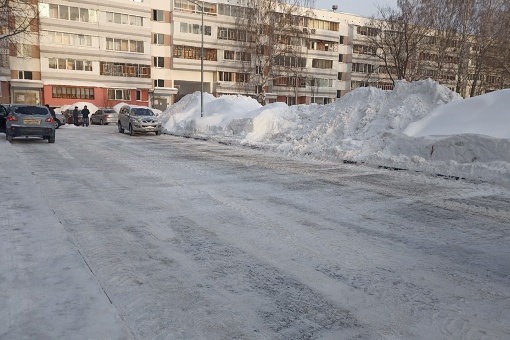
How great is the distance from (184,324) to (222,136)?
745 inches

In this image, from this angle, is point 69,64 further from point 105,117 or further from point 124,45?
point 105,117

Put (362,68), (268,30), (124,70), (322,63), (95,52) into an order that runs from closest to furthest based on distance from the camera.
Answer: (268,30)
(95,52)
(124,70)
(322,63)
(362,68)

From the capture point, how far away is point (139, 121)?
23000 millimetres

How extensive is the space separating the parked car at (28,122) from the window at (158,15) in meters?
41.8

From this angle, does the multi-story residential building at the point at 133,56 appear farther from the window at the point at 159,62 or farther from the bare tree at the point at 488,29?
the bare tree at the point at 488,29

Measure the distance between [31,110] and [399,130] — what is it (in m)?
15.1

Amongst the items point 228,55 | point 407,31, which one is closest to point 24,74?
point 228,55

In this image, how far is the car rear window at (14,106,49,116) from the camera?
1692 centimetres

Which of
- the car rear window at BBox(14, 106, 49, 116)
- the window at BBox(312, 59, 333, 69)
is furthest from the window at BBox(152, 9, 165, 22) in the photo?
the car rear window at BBox(14, 106, 49, 116)

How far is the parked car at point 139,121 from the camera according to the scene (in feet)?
75.6

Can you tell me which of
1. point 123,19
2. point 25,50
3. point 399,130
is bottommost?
point 399,130

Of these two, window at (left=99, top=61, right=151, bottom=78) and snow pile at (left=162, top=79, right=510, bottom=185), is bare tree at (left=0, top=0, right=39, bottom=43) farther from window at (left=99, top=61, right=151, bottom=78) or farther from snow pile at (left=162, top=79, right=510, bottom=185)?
snow pile at (left=162, top=79, right=510, bottom=185)

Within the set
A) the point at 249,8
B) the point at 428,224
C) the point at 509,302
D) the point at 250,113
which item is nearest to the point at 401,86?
the point at 250,113

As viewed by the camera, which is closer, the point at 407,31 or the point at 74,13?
→ the point at 407,31
